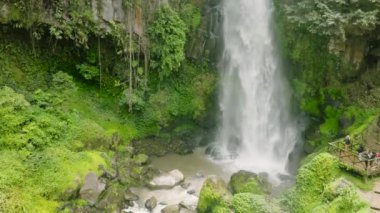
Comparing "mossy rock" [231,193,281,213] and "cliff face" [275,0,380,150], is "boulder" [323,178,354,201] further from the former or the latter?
"cliff face" [275,0,380,150]

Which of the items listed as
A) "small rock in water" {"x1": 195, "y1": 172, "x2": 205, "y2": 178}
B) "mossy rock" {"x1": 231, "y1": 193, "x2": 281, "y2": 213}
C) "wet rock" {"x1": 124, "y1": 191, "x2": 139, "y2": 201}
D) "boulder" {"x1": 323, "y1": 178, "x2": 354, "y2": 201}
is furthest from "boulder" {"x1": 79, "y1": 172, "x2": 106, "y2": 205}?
"boulder" {"x1": 323, "y1": 178, "x2": 354, "y2": 201}

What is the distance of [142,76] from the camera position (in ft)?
72.0

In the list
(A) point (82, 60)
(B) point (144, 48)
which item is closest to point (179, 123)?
(B) point (144, 48)

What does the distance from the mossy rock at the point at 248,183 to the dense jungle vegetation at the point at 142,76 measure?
1.88 m

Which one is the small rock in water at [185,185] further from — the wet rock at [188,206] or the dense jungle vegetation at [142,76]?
the dense jungle vegetation at [142,76]

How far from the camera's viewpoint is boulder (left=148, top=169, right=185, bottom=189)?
1880 cm

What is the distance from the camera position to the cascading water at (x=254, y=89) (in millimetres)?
22531

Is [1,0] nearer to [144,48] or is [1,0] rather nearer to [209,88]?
[144,48]

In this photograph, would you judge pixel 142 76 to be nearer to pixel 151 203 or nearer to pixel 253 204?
pixel 151 203

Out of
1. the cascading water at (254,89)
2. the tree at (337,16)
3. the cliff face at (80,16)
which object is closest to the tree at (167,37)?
the cliff face at (80,16)

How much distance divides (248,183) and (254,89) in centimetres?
710

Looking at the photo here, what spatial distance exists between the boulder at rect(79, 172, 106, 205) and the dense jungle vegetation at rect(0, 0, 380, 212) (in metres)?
0.30

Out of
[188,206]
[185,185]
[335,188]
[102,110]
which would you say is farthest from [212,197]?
[102,110]

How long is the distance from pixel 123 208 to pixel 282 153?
29.0ft
